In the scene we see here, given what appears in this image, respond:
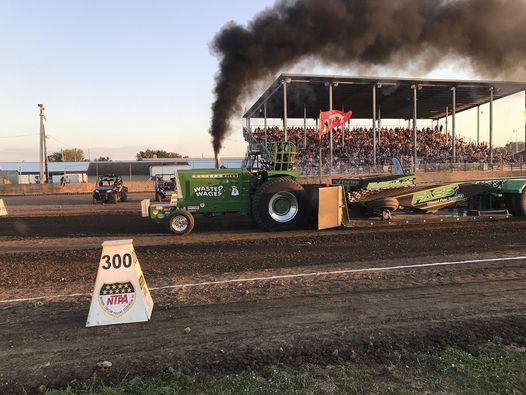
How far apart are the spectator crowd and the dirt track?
1055 inches

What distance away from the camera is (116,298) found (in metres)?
4.50

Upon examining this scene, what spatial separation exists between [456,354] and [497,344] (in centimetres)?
49

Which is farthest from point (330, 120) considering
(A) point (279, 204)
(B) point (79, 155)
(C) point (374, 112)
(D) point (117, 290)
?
(B) point (79, 155)

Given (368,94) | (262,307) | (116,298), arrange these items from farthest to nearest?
(368,94), (262,307), (116,298)

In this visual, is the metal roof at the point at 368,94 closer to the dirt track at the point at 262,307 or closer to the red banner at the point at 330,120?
the red banner at the point at 330,120

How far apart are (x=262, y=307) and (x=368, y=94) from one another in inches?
1487

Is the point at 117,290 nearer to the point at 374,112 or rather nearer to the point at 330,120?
the point at 330,120

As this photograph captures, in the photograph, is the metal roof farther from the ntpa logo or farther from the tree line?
the tree line

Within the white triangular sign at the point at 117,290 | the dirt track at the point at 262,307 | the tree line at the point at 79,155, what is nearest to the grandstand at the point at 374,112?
the dirt track at the point at 262,307

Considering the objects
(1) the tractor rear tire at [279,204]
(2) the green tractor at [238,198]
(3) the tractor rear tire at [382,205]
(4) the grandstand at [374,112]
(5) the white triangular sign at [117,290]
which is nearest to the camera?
(5) the white triangular sign at [117,290]

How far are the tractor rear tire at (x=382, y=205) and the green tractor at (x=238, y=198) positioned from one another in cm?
168

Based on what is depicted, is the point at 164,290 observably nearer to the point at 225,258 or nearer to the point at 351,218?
the point at 225,258

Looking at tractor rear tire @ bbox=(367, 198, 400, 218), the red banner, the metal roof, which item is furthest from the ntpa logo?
the metal roof

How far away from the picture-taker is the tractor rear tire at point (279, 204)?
10758mm
